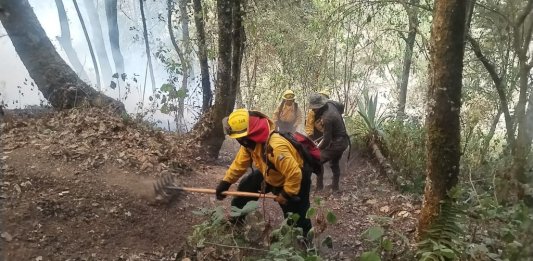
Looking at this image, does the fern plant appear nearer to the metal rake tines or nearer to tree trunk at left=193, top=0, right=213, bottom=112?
the metal rake tines

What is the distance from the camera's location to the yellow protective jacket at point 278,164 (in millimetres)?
4129

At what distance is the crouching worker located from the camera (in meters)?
4.12

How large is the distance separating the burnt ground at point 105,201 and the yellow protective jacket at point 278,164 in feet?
2.50

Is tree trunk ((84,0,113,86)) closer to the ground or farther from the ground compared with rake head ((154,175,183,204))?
farther from the ground

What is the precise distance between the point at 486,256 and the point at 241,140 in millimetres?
2272

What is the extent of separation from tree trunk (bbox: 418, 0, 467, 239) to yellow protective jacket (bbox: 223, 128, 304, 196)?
1.18 meters

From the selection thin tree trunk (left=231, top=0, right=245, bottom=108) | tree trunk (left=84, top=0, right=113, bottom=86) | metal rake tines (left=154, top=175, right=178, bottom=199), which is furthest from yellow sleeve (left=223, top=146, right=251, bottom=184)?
tree trunk (left=84, top=0, right=113, bottom=86)

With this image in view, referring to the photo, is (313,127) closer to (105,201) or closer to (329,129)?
(329,129)

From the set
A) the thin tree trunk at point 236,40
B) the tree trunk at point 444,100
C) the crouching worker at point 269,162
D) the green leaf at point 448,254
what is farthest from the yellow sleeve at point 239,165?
the thin tree trunk at point 236,40

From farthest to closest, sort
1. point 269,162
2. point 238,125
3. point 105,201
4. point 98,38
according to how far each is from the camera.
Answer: point 98,38 < point 105,201 < point 269,162 < point 238,125

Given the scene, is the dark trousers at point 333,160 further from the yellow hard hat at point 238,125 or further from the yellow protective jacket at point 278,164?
the yellow hard hat at point 238,125

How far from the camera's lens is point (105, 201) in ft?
16.3

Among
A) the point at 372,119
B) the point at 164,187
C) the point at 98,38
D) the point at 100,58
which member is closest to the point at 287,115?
the point at 372,119

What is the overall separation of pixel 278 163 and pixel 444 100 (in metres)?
1.52
